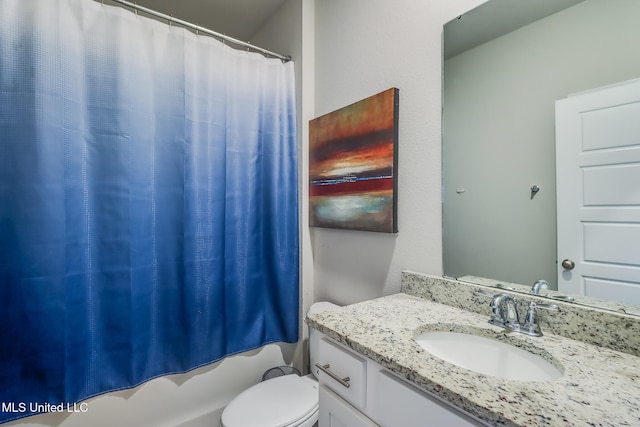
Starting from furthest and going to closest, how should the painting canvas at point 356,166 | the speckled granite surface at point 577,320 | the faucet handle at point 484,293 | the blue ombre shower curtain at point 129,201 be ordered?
the painting canvas at point 356,166
the blue ombre shower curtain at point 129,201
the faucet handle at point 484,293
the speckled granite surface at point 577,320

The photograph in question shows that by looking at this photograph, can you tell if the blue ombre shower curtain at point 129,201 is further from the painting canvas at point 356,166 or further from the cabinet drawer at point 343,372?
the cabinet drawer at point 343,372

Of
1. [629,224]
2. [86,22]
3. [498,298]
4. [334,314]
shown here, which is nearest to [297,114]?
[86,22]

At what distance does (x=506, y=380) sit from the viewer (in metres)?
0.57

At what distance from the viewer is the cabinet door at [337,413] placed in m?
0.74

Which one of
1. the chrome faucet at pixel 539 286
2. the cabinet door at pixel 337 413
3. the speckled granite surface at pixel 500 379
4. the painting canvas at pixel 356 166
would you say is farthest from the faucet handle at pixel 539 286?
the cabinet door at pixel 337 413

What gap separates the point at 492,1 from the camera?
0.93 meters

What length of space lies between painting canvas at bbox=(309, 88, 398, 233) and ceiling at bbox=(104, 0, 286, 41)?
90 cm

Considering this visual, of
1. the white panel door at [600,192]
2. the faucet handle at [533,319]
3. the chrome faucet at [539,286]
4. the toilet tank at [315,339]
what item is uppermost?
the white panel door at [600,192]

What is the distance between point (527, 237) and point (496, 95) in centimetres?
50

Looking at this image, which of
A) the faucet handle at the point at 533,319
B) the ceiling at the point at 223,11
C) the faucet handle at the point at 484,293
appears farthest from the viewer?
the ceiling at the point at 223,11

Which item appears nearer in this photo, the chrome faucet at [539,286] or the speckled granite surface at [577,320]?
the speckled granite surface at [577,320]

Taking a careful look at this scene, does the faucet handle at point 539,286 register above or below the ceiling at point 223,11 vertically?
below

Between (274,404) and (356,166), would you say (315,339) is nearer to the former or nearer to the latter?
(274,404)

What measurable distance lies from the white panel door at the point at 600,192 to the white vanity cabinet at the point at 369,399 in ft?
1.84
